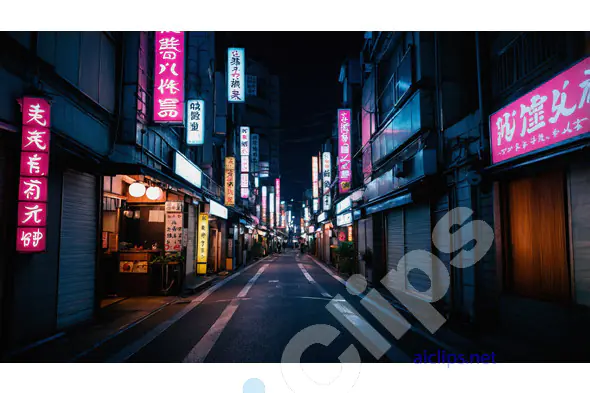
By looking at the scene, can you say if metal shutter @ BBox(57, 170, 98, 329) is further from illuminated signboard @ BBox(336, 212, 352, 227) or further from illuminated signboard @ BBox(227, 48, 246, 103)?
illuminated signboard @ BBox(336, 212, 352, 227)

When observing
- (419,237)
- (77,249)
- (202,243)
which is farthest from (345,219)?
(77,249)

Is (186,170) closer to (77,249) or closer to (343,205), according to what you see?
(77,249)

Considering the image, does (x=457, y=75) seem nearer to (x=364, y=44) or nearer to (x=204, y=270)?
(x=364, y=44)

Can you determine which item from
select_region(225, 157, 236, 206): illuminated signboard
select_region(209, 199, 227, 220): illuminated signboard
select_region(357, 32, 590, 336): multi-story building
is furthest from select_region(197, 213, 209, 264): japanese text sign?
select_region(357, 32, 590, 336): multi-story building

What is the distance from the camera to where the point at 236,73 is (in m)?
22.9

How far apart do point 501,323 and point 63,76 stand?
42.2ft

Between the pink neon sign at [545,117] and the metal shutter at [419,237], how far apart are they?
192 inches

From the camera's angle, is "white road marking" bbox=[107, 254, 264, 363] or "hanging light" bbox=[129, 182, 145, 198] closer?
"white road marking" bbox=[107, 254, 264, 363]

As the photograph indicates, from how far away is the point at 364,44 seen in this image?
937 inches

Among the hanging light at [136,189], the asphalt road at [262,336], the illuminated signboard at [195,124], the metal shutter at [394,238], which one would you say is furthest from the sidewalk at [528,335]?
the illuminated signboard at [195,124]

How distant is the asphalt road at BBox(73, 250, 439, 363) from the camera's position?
276 inches

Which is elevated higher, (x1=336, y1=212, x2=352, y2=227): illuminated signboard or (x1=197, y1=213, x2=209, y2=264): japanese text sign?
(x1=336, y1=212, x2=352, y2=227): illuminated signboard

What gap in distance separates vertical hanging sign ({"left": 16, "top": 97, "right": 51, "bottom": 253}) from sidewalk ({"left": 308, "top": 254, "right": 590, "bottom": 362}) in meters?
9.09

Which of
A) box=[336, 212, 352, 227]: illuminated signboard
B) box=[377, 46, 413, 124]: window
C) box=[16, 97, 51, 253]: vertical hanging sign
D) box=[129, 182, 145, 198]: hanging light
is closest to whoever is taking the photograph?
box=[16, 97, 51, 253]: vertical hanging sign
